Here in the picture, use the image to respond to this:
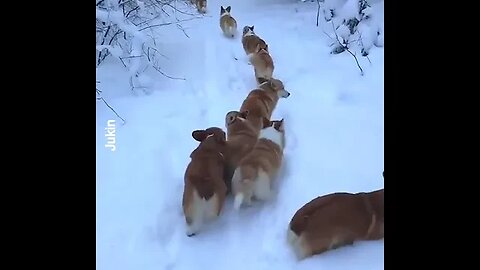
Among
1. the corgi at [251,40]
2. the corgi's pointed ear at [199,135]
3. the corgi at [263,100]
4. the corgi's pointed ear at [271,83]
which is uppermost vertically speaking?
the corgi at [251,40]

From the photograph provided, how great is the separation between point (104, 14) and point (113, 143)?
31 centimetres

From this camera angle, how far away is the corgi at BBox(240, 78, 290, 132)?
5.53ft

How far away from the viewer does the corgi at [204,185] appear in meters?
1.62

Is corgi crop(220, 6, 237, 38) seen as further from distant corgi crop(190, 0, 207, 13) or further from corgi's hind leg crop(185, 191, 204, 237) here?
corgi's hind leg crop(185, 191, 204, 237)

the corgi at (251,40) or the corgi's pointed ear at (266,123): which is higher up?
the corgi at (251,40)

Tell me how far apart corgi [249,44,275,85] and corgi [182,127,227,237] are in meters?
0.18

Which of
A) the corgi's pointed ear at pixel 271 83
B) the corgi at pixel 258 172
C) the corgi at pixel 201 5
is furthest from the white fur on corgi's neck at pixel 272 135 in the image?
the corgi at pixel 201 5

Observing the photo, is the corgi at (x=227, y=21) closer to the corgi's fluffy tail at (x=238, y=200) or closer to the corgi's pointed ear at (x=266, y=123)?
the corgi's pointed ear at (x=266, y=123)

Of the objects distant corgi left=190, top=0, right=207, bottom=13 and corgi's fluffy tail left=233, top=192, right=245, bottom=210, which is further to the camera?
distant corgi left=190, top=0, right=207, bottom=13

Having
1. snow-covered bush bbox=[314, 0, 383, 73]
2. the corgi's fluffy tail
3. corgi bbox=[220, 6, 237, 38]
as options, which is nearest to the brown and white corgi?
the corgi's fluffy tail

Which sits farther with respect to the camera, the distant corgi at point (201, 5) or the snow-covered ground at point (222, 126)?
the distant corgi at point (201, 5)

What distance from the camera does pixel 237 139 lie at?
65.7 inches

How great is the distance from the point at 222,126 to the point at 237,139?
0.16 feet

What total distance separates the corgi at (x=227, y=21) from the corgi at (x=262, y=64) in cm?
8
